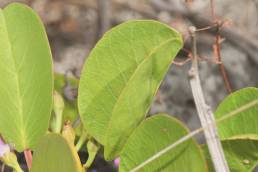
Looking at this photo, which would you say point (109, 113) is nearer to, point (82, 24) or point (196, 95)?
point (196, 95)

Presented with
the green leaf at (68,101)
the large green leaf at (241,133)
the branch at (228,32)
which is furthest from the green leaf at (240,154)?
the branch at (228,32)

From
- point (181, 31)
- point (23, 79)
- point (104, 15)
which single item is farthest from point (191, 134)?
point (181, 31)

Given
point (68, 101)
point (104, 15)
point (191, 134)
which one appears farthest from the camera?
point (104, 15)

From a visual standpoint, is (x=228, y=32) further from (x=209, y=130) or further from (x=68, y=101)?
(x=209, y=130)

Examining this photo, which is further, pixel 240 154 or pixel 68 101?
pixel 68 101

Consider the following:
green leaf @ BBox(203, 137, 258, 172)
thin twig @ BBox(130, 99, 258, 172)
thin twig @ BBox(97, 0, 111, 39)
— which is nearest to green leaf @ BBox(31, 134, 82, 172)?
thin twig @ BBox(130, 99, 258, 172)

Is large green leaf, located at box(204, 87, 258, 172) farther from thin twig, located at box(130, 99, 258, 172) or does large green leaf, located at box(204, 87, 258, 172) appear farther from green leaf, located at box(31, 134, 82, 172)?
green leaf, located at box(31, 134, 82, 172)

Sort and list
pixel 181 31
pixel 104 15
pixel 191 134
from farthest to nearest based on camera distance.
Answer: pixel 181 31
pixel 104 15
pixel 191 134
